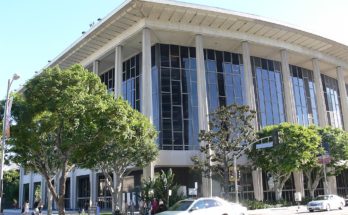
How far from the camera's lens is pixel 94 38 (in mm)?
54094

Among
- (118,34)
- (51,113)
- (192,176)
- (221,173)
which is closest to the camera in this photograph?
(51,113)

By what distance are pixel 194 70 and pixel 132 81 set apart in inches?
352

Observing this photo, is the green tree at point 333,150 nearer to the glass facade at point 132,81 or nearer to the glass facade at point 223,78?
the glass facade at point 223,78

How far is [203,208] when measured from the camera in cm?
1859

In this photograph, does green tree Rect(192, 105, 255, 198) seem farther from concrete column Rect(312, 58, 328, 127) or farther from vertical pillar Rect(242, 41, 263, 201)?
concrete column Rect(312, 58, 328, 127)

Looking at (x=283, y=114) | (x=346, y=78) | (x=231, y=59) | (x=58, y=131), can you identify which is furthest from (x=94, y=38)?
(x=346, y=78)

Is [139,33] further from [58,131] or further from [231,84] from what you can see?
[58,131]

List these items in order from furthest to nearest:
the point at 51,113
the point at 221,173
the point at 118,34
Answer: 1. the point at 118,34
2. the point at 221,173
3. the point at 51,113

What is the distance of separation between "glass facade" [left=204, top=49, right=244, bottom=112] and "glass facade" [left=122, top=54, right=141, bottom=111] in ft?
31.0

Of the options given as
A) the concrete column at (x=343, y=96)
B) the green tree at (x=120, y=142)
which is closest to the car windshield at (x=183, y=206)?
the green tree at (x=120, y=142)

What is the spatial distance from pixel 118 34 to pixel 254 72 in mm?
19854

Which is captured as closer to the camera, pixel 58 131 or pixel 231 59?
pixel 58 131

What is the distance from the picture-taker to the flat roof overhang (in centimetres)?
4788

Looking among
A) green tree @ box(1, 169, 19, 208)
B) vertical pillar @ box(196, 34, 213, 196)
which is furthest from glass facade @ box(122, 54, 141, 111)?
green tree @ box(1, 169, 19, 208)
